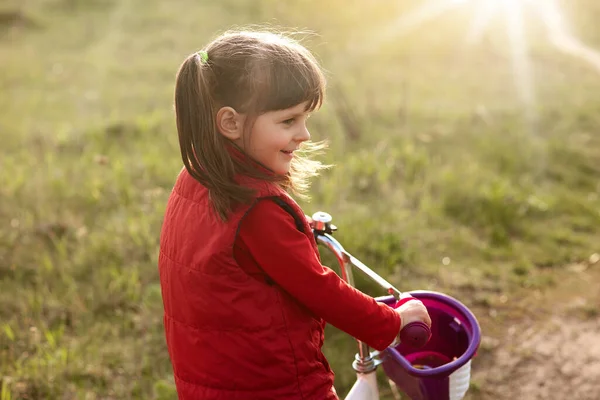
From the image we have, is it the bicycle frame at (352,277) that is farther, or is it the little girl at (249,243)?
the bicycle frame at (352,277)

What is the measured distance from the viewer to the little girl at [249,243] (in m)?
1.48

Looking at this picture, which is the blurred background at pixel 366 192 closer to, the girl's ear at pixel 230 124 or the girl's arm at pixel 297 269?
the girl's ear at pixel 230 124

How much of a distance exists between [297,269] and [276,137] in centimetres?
31

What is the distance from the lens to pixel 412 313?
5.35ft

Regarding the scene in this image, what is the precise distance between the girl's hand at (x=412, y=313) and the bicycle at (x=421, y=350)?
0.6 inches

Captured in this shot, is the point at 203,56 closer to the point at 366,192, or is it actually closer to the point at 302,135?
the point at 302,135

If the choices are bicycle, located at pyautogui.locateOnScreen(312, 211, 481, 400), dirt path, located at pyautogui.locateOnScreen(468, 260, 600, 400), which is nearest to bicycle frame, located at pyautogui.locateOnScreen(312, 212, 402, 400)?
bicycle, located at pyautogui.locateOnScreen(312, 211, 481, 400)

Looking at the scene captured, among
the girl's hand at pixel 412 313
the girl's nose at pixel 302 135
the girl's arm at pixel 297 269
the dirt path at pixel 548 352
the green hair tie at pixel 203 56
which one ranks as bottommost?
the dirt path at pixel 548 352

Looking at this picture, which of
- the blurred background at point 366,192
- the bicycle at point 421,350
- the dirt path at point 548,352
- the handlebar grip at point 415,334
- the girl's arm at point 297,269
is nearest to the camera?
the girl's arm at point 297,269

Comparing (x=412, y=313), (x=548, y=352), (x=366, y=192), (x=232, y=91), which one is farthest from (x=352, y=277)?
(x=366, y=192)

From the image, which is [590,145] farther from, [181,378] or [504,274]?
[181,378]

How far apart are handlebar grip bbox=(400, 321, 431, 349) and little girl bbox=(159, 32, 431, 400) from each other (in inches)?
0.8

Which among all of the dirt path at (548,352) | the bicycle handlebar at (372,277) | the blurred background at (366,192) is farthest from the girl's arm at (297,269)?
the dirt path at (548,352)

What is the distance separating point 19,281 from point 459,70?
4909mm
